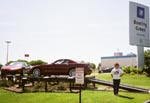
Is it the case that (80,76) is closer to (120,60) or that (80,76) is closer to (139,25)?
(139,25)

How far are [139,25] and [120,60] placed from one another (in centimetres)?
3876

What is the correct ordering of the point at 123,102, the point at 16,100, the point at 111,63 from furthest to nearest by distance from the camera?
the point at 111,63 → the point at 16,100 → the point at 123,102

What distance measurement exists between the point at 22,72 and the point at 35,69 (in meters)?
1.84

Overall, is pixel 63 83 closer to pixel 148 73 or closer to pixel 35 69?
pixel 35 69

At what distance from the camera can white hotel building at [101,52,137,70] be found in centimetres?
6756

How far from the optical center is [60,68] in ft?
67.1

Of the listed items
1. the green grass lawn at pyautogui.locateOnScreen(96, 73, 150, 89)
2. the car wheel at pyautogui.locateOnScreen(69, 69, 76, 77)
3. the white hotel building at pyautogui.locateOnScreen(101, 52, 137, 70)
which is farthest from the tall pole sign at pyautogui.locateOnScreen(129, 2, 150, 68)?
the white hotel building at pyautogui.locateOnScreen(101, 52, 137, 70)

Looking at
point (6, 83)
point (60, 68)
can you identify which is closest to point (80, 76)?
point (60, 68)

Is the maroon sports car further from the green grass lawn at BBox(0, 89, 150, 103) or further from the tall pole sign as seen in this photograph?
the tall pole sign

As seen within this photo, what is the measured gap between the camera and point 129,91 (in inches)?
618

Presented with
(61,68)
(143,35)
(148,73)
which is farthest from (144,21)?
(61,68)

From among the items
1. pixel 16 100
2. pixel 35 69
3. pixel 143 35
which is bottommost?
pixel 16 100

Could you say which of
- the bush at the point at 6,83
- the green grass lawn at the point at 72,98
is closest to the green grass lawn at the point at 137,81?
the green grass lawn at the point at 72,98

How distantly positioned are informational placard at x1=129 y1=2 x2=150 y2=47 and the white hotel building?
108ft
